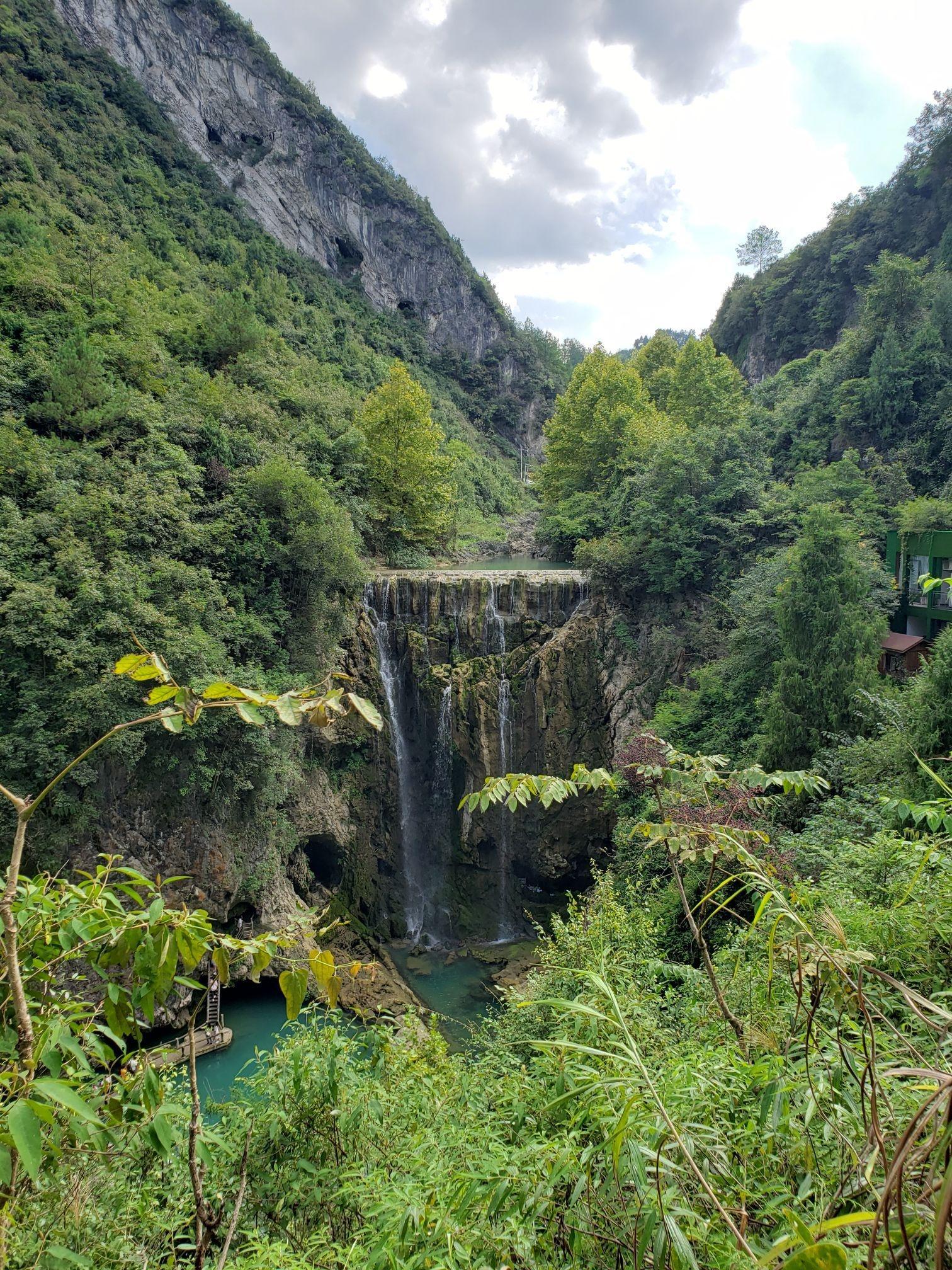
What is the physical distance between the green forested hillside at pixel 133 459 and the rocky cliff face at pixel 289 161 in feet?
24.0

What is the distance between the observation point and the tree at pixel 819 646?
9211mm

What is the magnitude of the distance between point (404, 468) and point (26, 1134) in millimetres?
19343

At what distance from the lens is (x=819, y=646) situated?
948cm

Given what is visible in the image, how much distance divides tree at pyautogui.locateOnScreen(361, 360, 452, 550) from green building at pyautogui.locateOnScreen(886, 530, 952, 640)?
13013 mm

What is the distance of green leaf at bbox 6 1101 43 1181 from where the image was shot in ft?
3.11

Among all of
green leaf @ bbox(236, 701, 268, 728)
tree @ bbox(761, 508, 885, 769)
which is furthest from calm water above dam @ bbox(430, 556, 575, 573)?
green leaf @ bbox(236, 701, 268, 728)

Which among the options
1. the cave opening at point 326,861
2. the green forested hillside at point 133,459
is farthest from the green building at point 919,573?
the cave opening at point 326,861

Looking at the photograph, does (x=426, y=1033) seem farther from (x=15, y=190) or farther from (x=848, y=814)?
(x=15, y=190)

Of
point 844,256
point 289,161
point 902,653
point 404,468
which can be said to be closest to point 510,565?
point 404,468

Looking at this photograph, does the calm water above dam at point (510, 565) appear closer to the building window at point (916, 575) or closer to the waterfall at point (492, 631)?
the waterfall at point (492, 631)

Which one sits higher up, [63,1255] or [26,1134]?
[26,1134]

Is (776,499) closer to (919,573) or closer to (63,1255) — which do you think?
(919,573)

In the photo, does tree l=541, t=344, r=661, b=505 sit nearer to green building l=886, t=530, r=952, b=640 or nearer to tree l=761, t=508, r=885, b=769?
green building l=886, t=530, r=952, b=640

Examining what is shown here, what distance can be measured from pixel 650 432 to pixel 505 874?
595 inches
